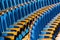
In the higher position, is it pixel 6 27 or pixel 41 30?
pixel 6 27

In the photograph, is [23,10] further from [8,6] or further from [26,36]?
[26,36]

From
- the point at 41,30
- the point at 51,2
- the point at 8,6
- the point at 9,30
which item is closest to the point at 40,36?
the point at 41,30

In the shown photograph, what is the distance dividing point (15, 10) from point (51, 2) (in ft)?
12.0

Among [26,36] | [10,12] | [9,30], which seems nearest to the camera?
[9,30]

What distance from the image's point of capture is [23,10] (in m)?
4.20

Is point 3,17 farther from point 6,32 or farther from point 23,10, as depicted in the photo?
point 23,10

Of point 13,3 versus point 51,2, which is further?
point 51,2

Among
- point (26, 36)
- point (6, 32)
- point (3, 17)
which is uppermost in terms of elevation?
point (3, 17)

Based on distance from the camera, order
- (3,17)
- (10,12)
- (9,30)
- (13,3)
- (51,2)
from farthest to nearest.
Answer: (51,2)
(13,3)
(10,12)
(9,30)
(3,17)

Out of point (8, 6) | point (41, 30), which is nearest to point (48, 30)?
point (41, 30)

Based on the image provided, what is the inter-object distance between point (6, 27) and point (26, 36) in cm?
64

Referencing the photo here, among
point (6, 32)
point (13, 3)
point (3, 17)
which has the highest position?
point (13, 3)

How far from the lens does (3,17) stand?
2857 millimetres

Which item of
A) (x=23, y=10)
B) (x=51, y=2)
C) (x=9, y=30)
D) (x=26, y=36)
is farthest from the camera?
(x=51, y=2)
